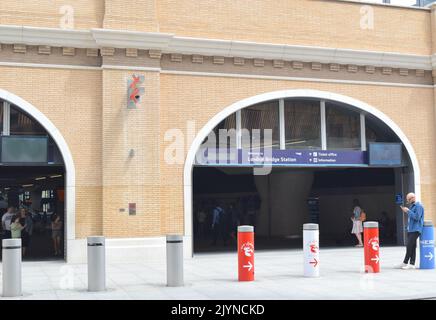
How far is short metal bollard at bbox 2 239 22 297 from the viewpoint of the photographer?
10.6 metres

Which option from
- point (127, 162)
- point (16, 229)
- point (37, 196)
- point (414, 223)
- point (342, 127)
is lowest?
point (16, 229)

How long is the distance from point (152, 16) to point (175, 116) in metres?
3.02

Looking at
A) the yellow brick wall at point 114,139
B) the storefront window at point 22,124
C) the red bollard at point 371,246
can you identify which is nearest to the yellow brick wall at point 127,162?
the yellow brick wall at point 114,139

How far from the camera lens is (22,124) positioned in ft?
57.5

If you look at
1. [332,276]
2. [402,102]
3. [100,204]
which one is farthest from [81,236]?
[402,102]

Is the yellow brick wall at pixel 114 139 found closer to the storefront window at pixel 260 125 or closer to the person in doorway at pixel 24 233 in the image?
the storefront window at pixel 260 125

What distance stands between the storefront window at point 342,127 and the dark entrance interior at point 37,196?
29.6 feet

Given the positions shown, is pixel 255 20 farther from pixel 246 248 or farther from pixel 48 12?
pixel 246 248

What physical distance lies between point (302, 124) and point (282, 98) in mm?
1184

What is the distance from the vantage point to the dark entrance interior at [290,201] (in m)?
25.8

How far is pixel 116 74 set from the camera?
17.6 metres

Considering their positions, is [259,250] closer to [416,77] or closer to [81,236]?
[81,236]

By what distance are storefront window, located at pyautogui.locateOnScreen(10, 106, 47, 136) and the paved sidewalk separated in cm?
374

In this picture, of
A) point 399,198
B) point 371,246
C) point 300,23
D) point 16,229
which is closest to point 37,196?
point 16,229
